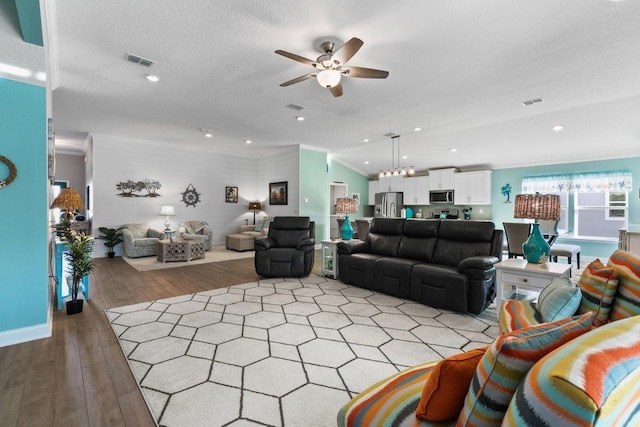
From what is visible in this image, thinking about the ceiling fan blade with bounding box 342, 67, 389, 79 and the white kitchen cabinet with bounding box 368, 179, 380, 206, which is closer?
the ceiling fan blade with bounding box 342, 67, 389, 79

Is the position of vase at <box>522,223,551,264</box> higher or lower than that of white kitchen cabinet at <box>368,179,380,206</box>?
lower

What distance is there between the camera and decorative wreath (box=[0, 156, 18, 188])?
2.44 metres

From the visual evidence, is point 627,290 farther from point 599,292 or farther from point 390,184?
point 390,184

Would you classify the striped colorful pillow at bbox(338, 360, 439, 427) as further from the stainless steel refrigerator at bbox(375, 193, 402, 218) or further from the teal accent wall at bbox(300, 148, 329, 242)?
the stainless steel refrigerator at bbox(375, 193, 402, 218)

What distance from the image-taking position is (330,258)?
482 centimetres

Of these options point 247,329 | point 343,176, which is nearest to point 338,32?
point 247,329

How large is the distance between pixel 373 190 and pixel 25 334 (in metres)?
8.80

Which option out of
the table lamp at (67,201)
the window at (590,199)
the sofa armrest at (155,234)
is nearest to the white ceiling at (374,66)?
the window at (590,199)

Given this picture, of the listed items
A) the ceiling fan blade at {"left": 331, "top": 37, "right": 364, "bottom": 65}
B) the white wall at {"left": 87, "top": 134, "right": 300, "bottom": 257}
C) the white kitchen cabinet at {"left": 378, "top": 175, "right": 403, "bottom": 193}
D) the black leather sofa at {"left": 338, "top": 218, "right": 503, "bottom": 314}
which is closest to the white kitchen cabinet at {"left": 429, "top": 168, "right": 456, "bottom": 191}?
the white kitchen cabinet at {"left": 378, "top": 175, "right": 403, "bottom": 193}

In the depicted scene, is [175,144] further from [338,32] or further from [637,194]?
[637,194]

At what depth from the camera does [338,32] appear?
8.95 feet

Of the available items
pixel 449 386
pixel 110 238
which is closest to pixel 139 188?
pixel 110 238

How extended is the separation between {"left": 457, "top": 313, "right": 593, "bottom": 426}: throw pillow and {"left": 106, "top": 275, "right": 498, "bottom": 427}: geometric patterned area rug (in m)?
1.17

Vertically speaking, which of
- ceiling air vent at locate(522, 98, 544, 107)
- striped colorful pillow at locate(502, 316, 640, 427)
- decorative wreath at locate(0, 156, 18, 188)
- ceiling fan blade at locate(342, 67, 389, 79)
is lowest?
striped colorful pillow at locate(502, 316, 640, 427)
